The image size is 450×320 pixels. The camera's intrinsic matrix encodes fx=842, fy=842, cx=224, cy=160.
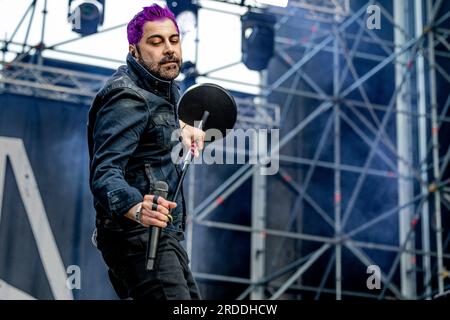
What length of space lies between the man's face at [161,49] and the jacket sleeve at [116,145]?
0.52 ft

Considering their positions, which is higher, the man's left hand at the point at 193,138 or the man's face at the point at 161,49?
the man's face at the point at 161,49

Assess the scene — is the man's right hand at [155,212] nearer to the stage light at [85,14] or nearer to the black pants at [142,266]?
the black pants at [142,266]

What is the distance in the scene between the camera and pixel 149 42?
3.05m

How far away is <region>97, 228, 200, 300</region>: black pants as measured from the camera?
2756mm

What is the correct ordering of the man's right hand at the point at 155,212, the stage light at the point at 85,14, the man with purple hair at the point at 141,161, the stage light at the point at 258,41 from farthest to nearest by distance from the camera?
the stage light at the point at 258,41
the stage light at the point at 85,14
the man with purple hair at the point at 141,161
the man's right hand at the point at 155,212

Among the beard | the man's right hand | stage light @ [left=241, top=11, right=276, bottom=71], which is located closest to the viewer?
the man's right hand

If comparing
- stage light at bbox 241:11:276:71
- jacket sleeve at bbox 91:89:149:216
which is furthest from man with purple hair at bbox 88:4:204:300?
stage light at bbox 241:11:276:71

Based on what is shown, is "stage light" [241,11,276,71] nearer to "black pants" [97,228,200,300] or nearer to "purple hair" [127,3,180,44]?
"purple hair" [127,3,180,44]

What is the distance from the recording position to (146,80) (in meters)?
3.03

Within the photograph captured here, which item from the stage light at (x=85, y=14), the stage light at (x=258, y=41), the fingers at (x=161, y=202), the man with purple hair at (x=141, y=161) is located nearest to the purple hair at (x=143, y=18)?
the man with purple hair at (x=141, y=161)

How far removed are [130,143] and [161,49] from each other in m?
0.41

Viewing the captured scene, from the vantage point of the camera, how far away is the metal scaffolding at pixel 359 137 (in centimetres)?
923

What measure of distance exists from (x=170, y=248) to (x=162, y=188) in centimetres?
25

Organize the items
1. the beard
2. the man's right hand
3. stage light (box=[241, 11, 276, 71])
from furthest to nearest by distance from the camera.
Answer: stage light (box=[241, 11, 276, 71]) < the beard < the man's right hand
